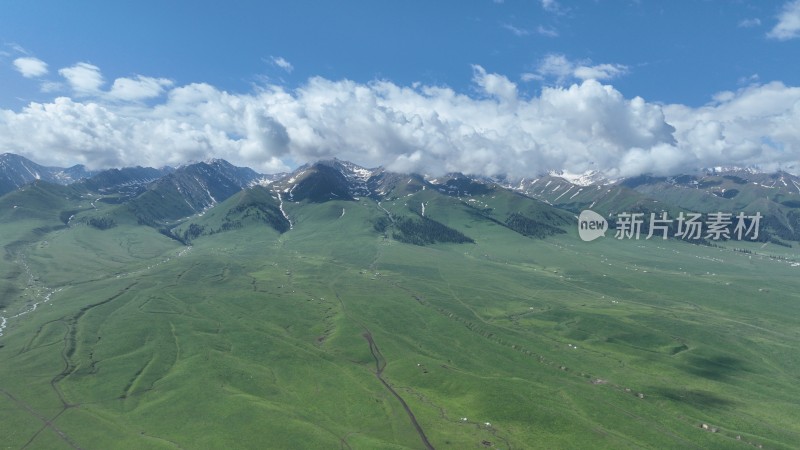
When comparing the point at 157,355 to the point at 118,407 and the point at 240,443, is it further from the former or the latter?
the point at 240,443

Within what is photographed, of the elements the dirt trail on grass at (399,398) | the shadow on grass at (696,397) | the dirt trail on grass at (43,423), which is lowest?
the dirt trail on grass at (43,423)

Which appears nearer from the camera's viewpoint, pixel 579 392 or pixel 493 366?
pixel 579 392

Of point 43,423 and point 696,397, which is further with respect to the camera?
point 696,397

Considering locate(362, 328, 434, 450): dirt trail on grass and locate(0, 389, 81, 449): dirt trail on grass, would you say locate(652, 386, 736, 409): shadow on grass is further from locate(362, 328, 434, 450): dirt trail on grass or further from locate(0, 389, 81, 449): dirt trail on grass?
locate(0, 389, 81, 449): dirt trail on grass

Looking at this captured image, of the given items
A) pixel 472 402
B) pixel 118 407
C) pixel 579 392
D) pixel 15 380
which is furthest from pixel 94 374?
pixel 579 392

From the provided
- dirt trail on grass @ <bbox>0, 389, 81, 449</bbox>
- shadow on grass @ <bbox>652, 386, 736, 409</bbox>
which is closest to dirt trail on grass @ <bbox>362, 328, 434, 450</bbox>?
dirt trail on grass @ <bbox>0, 389, 81, 449</bbox>

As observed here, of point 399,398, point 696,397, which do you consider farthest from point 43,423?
point 696,397

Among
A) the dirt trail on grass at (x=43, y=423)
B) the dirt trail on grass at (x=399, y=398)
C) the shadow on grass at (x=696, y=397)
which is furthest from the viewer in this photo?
the shadow on grass at (x=696, y=397)

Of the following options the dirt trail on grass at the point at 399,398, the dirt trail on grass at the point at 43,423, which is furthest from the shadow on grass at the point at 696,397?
the dirt trail on grass at the point at 43,423

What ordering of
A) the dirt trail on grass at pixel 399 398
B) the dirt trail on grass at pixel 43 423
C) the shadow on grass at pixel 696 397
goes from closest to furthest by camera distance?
the dirt trail on grass at pixel 43 423
the dirt trail on grass at pixel 399 398
the shadow on grass at pixel 696 397

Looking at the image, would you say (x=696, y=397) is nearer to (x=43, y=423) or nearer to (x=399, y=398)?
(x=399, y=398)

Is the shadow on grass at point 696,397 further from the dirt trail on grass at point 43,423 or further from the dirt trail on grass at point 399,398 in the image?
the dirt trail on grass at point 43,423
